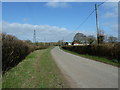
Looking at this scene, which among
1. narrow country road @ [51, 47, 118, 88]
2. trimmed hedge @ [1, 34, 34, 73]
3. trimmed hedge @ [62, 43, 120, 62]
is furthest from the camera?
trimmed hedge @ [62, 43, 120, 62]

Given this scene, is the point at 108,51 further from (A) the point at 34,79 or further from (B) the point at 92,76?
(A) the point at 34,79

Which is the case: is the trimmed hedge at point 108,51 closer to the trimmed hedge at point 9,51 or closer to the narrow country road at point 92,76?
the narrow country road at point 92,76

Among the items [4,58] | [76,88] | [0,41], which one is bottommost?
[76,88]

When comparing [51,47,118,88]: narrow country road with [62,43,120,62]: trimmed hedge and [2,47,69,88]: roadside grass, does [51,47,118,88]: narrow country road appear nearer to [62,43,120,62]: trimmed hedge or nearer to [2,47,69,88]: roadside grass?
[2,47,69,88]: roadside grass

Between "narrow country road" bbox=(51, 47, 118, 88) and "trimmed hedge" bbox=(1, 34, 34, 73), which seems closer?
"narrow country road" bbox=(51, 47, 118, 88)

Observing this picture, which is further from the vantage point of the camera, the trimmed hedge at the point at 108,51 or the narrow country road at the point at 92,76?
the trimmed hedge at the point at 108,51

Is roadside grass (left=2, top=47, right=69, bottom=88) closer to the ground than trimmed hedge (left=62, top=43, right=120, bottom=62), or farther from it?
closer to the ground

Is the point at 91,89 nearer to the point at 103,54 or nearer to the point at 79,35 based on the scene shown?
the point at 103,54

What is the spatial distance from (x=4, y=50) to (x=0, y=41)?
671mm

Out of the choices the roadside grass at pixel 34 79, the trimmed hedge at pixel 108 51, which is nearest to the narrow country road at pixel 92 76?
the roadside grass at pixel 34 79

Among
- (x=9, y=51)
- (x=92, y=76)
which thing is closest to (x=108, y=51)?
(x=92, y=76)

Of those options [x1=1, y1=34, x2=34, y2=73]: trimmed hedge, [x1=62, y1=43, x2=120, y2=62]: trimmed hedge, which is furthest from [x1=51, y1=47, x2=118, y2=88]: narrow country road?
[x1=62, y1=43, x2=120, y2=62]: trimmed hedge

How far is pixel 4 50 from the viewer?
30.4ft

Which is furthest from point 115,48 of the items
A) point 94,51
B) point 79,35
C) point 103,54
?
point 79,35
